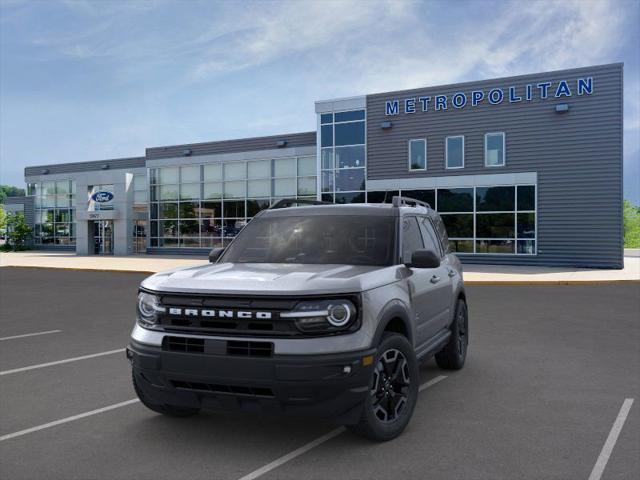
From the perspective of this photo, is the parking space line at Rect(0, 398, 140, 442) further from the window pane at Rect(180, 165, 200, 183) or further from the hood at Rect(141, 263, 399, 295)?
the window pane at Rect(180, 165, 200, 183)

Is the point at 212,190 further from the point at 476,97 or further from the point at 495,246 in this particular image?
the point at 495,246

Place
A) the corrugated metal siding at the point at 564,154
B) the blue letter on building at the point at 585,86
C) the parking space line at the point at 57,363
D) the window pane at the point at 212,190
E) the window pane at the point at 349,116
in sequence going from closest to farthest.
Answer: the parking space line at the point at 57,363
the corrugated metal siding at the point at 564,154
the blue letter on building at the point at 585,86
the window pane at the point at 349,116
the window pane at the point at 212,190

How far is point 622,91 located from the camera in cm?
2392

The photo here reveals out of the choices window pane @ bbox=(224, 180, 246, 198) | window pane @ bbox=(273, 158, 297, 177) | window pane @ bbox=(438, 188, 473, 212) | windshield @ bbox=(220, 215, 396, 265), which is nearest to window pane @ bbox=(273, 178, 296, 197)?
window pane @ bbox=(273, 158, 297, 177)

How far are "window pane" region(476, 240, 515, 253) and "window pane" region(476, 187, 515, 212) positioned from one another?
141 centimetres

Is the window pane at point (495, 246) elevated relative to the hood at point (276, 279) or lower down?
lower down

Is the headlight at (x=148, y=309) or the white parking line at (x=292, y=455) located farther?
the headlight at (x=148, y=309)

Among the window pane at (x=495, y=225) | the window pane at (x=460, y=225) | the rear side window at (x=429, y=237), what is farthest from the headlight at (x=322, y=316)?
the window pane at (x=460, y=225)

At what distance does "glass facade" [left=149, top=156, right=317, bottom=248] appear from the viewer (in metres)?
34.2

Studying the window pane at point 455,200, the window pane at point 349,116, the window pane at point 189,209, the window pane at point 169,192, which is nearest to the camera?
the window pane at point 455,200

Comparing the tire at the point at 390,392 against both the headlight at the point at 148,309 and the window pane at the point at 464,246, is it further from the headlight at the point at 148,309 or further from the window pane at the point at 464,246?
the window pane at the point at 464,246

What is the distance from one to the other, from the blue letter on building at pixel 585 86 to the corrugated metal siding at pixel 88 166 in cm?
3061

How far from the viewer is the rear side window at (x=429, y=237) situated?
6215 mm

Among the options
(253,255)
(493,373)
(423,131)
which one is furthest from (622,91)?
(253,255)
